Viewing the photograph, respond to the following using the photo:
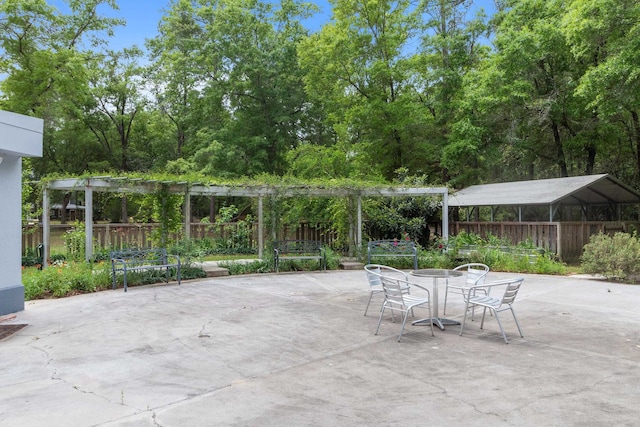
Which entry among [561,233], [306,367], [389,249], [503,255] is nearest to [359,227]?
[389,249]

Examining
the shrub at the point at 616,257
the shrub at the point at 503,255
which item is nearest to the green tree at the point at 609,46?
the shrub at the point at 503,255

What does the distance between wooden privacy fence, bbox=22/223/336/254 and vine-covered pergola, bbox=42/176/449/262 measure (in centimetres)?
167

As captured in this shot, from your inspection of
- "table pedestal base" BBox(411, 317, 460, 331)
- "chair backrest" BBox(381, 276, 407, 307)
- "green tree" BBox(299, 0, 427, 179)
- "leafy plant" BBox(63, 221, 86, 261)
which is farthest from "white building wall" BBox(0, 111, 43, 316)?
"green tree" BBox(299, 0, 427, 179)

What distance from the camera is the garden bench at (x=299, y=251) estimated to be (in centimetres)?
1184

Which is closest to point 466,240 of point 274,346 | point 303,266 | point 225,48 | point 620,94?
point 303,266

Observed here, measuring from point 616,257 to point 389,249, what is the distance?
5.47 metres

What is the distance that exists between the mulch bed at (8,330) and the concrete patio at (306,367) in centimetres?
11

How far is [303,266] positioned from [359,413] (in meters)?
8.81

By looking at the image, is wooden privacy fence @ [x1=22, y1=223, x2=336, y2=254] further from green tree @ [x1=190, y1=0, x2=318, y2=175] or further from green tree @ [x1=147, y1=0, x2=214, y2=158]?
green tree @ [x1=147, y1=0, x2=214, y2=158]

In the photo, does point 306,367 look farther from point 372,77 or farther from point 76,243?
point 372,77

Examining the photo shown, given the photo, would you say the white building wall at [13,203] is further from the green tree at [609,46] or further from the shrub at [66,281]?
the green tree at [609,46]

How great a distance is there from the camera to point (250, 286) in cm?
968

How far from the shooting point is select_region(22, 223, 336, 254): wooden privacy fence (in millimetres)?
12914

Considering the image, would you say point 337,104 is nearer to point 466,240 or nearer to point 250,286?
point 466,240
